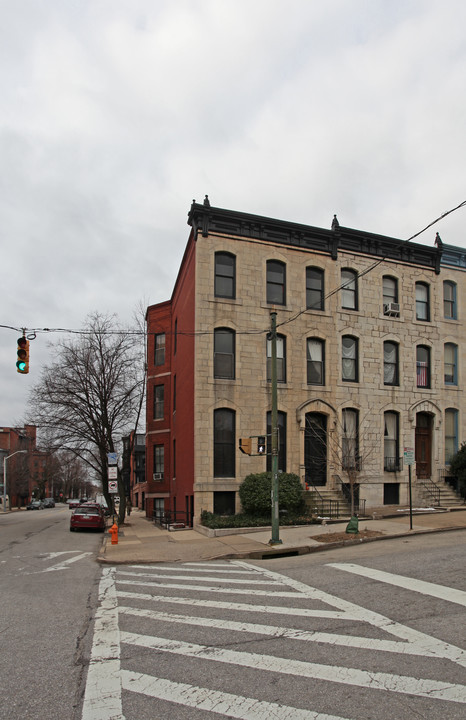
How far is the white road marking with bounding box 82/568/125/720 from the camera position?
15.5 feet

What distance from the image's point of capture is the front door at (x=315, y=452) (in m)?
23.6

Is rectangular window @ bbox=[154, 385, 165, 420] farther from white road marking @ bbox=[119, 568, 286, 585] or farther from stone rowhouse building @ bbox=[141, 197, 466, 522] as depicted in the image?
white road marking @ bbox=[119, 568, 286, 585]

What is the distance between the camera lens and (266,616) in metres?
7.78

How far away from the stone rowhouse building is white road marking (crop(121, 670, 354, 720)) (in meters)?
16.3

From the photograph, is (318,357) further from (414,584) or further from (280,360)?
(414,584)

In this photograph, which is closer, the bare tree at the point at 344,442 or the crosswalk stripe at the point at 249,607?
the crosswalk stripe at the point at 249,607

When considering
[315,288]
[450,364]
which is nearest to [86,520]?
[315,288]

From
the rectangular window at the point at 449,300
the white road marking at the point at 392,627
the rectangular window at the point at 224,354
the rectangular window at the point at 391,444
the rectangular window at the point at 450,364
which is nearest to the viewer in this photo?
the white road marking at the point at 392,627

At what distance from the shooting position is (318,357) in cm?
2459

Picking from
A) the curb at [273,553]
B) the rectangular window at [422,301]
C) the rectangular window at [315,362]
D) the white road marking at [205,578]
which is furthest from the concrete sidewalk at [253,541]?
the rectangular window at [422,301]

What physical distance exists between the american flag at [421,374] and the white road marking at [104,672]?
20.9 m

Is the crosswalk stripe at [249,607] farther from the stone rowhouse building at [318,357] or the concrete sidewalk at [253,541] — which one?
the stone rowhouse building at [318,357]

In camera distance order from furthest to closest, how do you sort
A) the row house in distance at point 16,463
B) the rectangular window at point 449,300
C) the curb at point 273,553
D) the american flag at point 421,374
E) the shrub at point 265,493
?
the row house in distance at point 16,463, the rectangular window at point 449,300, the american flag at point 421,374, the shrub at point 265,493, the curb at point 273,553

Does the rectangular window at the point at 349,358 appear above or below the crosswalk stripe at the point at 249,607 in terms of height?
above
